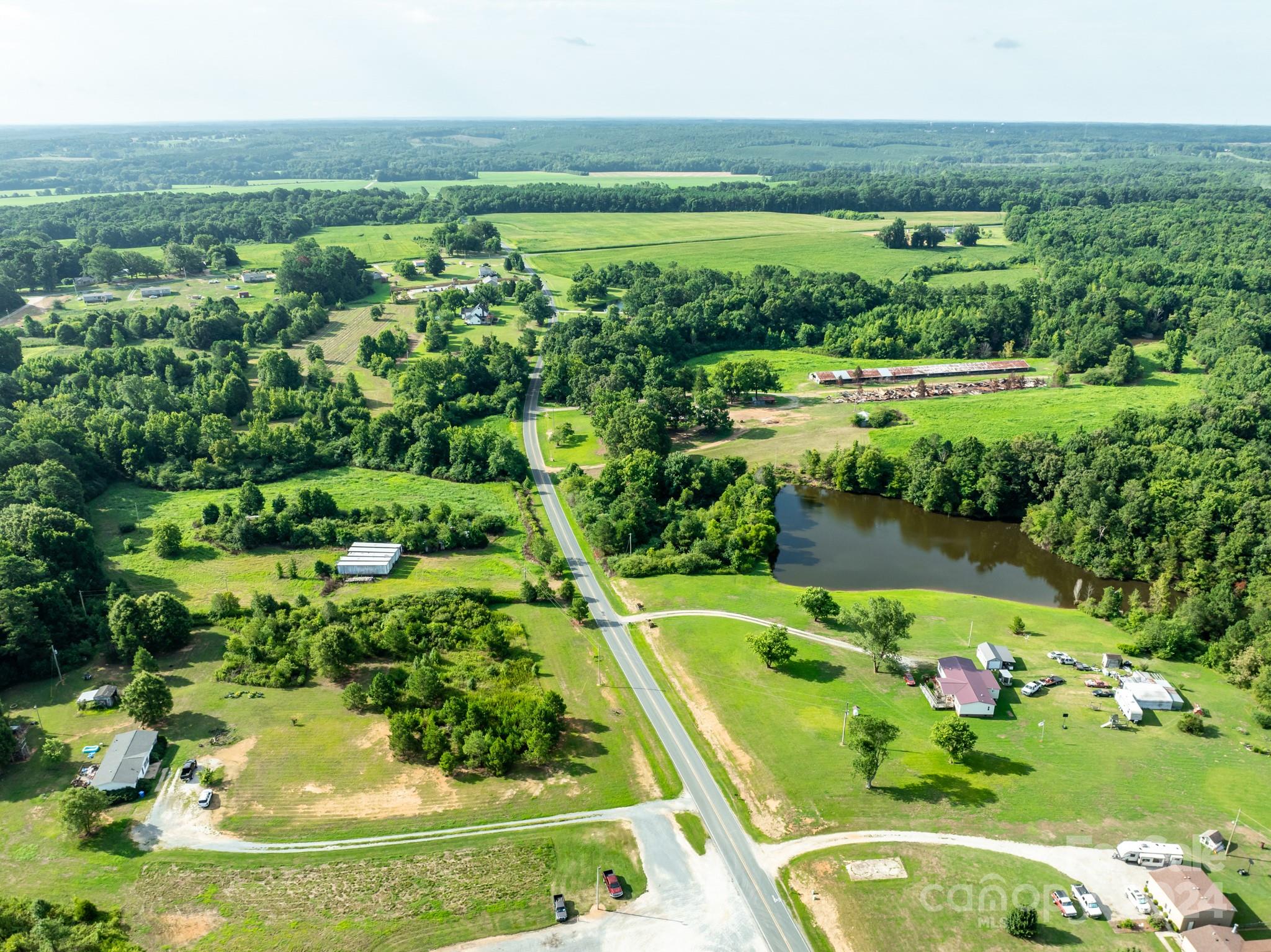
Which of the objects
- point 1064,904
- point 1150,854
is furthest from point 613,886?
point 1150,854

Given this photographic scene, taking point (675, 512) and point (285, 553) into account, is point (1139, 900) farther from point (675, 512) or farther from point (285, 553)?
point (285, 553)

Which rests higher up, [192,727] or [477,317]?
[477,317]

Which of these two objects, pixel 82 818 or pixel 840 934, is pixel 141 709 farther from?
pixel 840 934

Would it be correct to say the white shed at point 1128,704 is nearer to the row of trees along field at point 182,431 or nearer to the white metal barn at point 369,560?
the row of trees along field at point 182,431

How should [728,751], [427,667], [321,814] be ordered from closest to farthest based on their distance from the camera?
[321,814]
[728,751]
[427,667]

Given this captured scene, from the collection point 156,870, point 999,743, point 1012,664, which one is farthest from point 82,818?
point 1012,664

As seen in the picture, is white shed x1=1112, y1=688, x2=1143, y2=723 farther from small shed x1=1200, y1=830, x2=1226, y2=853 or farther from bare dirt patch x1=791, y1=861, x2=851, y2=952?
bare dirt patch x1=791, y1=861, x2=851, y2=952

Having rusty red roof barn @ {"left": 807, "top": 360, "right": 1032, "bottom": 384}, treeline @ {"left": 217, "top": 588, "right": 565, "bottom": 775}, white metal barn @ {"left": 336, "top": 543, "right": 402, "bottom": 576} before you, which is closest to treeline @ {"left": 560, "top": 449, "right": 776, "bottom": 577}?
treeline @ {"left": 217, "top": 588, "right": 565, "bottom": 775}
